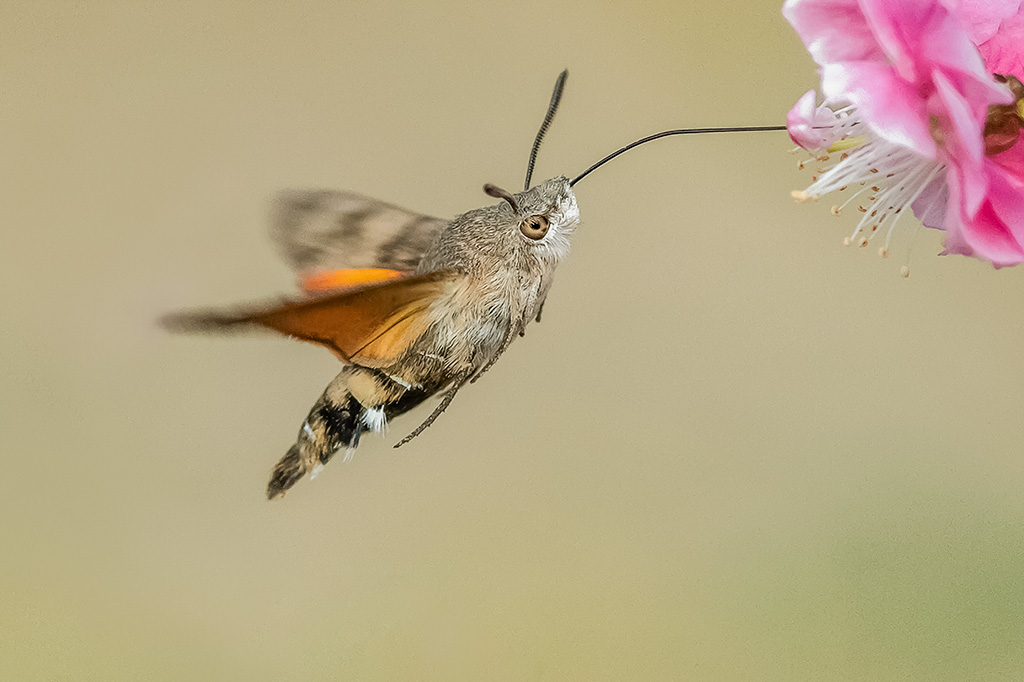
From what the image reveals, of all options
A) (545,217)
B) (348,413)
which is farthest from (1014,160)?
(348,413)

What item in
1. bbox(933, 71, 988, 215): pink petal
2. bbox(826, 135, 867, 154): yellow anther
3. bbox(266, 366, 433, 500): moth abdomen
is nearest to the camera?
bbox(933, 71, 988, 215): pink petal

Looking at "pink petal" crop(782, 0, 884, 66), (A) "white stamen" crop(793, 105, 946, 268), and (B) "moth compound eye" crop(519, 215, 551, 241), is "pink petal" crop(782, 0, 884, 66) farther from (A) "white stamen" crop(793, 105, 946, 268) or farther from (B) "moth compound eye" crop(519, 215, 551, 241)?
(B) "moth compound eye" crop(519, 215, 551, 241)

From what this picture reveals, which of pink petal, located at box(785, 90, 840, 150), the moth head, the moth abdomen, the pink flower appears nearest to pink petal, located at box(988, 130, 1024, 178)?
the pink flower

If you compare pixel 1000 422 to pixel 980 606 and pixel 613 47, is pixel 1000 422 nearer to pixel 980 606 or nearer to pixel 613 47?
pixel 980 606

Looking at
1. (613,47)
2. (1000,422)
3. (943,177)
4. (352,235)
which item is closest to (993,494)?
(1000,422)

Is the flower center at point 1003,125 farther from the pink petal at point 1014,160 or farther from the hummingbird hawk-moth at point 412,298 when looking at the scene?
the hummingbird hawk-moth at point 412,298

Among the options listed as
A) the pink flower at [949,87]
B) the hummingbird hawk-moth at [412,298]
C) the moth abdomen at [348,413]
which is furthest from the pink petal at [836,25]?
the moth abdomen at [348,413]

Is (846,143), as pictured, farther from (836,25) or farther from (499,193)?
(499,193)
